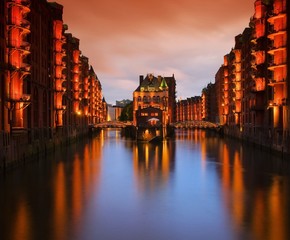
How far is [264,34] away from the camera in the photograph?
7331cm

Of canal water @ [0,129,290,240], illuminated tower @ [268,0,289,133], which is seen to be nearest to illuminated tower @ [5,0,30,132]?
canal water @ [0,129,290,240]

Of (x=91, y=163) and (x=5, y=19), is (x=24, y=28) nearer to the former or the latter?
(x=5, y=19)

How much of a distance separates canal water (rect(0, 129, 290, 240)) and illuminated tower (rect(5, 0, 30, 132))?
712cm

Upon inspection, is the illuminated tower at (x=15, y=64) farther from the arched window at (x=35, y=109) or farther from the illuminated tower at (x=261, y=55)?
the illuminated tower at (x=261, y=55)

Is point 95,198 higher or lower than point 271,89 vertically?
lower

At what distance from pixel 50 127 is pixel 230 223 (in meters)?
58.6

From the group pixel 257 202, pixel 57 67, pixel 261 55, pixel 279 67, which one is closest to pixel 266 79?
pixel 261 55

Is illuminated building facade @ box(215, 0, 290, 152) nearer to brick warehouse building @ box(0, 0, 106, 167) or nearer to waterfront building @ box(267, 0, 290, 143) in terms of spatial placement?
waterfront building @ box(267, 0, 290, 143)

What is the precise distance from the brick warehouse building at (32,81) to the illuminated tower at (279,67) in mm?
34753

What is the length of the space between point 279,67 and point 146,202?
1487 inches

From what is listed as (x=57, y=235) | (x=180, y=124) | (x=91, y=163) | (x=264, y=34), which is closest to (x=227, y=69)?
(x=180, y=124)

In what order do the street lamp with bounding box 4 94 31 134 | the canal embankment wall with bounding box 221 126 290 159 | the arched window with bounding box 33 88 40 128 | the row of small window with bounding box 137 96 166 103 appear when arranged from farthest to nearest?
the row of small window with bounding box 137 96 166 103
the arched window with bounding box 33 88 40 128
the canal embankment wall with bounding box 221 126 290 159
the street lamp with bounding box 4 94 31 134

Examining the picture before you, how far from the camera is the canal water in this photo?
24.5 metres

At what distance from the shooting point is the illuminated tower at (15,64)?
49656 mm
